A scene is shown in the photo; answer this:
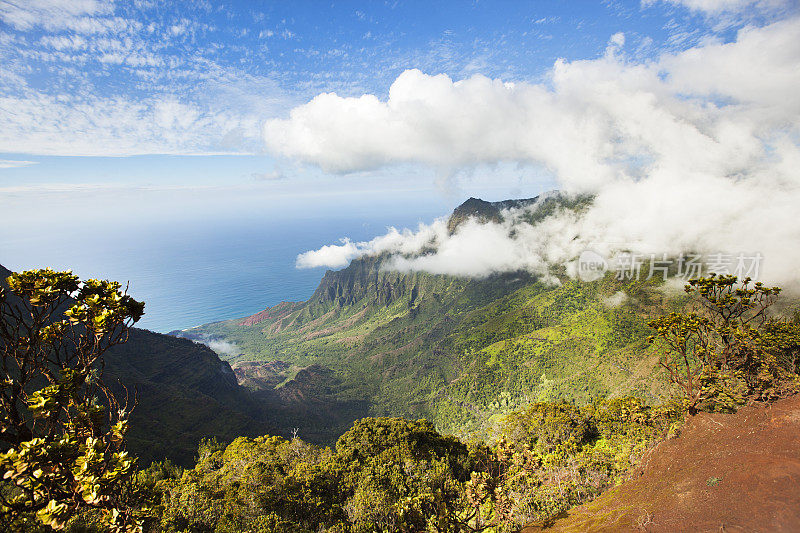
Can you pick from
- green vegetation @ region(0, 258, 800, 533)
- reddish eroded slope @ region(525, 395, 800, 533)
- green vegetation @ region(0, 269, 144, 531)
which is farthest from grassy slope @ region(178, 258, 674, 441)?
green vegetation @ region(0, 269, 144, 531)

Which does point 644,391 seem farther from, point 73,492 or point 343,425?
point 73,492

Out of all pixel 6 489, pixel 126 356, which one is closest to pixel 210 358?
pixel 126 356

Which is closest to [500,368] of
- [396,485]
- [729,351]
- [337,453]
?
[337,453]

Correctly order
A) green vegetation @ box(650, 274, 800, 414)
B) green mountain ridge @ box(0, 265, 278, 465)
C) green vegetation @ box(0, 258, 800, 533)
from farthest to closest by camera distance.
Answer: green mountain ridge @ box(0, 265, 278, 465), green vegetation @ box(650, 274, 800, 414), green vegetation @ box(0, 258, 800, 533)

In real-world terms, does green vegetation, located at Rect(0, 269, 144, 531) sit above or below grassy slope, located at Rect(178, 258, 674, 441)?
above

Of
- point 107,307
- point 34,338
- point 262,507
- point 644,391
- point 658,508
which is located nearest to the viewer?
point 34,338

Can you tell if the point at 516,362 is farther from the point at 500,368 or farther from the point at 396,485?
the point at 396,485

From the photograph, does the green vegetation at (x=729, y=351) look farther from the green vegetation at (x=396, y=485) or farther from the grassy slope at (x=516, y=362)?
the grassy slope at (x=516, y=362)

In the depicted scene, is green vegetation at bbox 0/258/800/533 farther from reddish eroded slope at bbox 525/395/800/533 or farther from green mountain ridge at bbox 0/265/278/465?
green mountain ridge at bbox 0/265/278/465
